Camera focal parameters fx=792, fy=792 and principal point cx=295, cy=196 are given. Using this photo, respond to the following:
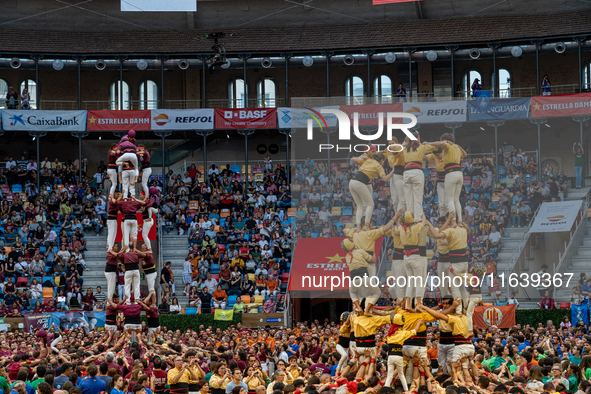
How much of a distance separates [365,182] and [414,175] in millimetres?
1117

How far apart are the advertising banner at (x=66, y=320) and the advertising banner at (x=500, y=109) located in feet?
56.6

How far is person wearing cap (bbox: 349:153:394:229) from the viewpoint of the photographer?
1692cm

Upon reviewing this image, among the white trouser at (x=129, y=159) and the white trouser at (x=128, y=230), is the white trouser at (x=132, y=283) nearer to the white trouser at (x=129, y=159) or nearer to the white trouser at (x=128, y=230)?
the white trouser at (x=128, y=230)

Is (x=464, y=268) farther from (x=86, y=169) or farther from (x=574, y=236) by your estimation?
(x=86, y=169)

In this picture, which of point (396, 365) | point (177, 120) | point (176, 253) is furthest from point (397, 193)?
point (177, 120)

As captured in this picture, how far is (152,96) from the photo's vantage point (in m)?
44.2

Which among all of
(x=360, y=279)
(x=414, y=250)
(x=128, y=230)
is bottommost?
(x=360, y=279)

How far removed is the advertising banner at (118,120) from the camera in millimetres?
37625

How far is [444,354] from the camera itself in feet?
53.1

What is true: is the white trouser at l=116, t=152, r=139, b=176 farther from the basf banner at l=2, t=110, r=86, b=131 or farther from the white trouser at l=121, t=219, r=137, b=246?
the basf banner at l=2, t=110, r=86, b=131

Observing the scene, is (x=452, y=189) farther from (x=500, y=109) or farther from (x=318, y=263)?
(x=500, y=109)

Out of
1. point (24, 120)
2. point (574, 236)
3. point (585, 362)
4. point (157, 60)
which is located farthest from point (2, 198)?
point (585, 362)

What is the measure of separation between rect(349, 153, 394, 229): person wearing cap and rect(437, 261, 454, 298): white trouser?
1.74 meters

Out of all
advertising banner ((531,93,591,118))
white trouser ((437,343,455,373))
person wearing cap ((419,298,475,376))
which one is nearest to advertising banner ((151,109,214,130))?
advertising banner ((531,93,591,118))
